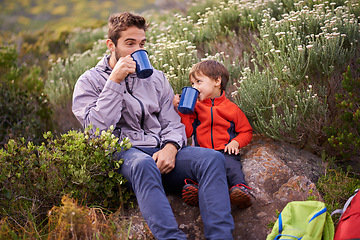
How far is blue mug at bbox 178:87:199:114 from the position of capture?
312 cm

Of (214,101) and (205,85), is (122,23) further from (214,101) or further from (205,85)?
(214,101)

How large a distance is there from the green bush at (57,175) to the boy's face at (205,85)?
0.94 m

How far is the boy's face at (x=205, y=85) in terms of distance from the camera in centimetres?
345

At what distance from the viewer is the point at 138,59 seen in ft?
9.66

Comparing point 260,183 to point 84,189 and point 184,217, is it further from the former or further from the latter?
point 84,189

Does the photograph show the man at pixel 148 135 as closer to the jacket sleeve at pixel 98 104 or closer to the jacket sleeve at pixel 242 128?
the jacket sleeve at pixel 98 104

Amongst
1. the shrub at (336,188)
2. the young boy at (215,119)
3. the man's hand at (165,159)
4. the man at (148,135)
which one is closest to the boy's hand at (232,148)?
the young boy at (215,119)

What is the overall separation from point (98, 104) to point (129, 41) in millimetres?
634

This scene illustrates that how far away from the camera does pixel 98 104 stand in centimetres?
294

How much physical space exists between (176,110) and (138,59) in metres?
0.75

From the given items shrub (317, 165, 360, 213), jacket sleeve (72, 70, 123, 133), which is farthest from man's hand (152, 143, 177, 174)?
shrub (317, 165, 360, 213)

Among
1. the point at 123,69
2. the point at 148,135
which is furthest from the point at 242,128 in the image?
the point at 123,69

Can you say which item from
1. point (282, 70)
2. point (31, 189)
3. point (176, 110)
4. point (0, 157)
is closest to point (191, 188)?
point (176, 110)

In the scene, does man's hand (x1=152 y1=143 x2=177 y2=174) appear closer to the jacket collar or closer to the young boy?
the young boy
